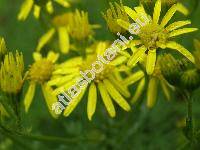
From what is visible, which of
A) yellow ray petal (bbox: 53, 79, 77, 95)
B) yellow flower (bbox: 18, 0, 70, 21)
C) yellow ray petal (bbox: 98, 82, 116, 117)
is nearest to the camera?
yellow ray petal (bbox: 98, 82, 116, 117)

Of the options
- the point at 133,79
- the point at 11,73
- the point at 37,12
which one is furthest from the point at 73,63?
the point at 11,73

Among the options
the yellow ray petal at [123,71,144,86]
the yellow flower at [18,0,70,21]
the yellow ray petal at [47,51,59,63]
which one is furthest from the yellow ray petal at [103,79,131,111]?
the yellow flower at [18,0,70,21]

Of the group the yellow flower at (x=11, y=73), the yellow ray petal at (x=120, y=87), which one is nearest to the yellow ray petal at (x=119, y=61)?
the yellow ray petal at (x=120, y=87)

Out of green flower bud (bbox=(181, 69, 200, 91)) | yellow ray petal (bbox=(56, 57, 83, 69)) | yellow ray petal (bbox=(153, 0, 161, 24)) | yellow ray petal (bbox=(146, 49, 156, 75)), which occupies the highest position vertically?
yellow ray petal (bbox=(56, 57, 83, 69))

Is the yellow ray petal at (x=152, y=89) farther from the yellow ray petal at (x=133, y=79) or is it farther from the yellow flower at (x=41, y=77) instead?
the yellow flower at (x=41, y=77)

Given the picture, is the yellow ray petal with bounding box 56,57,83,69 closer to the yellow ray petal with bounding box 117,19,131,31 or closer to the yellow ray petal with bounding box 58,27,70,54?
the yellow ray petal with bounding box 58,27,70,54

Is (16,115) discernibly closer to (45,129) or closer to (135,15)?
(135,15)

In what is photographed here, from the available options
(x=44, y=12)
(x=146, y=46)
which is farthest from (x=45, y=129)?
(x=146, y=46)
